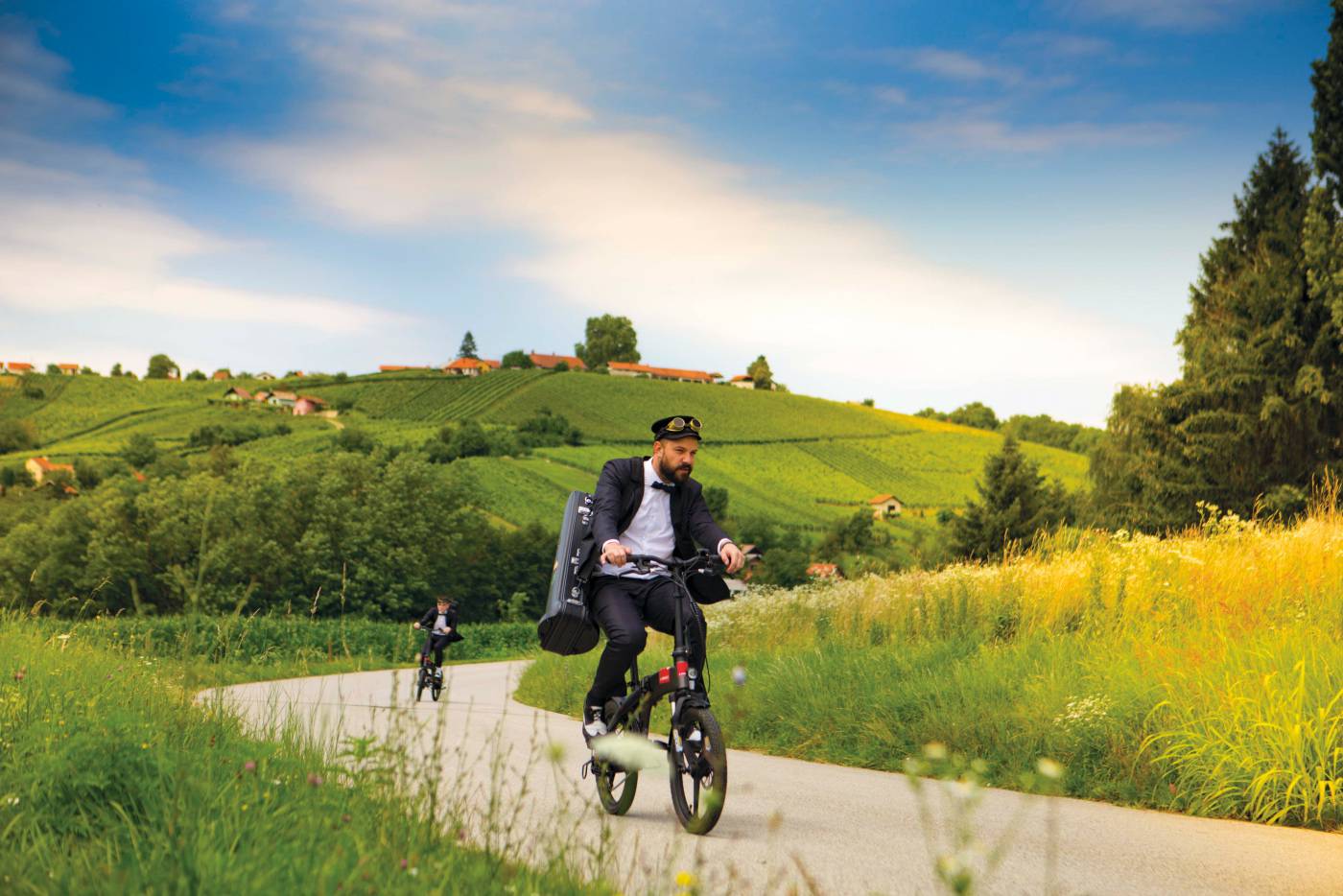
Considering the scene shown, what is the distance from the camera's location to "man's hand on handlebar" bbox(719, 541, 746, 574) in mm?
5824

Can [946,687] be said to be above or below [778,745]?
above

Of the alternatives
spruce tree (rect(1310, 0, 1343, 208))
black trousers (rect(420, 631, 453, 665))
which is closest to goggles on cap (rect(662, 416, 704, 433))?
black trousers (rect(420, 631, 453, 665))

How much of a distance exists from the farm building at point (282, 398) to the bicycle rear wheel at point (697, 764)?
113 metres

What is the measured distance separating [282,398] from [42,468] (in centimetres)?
3017

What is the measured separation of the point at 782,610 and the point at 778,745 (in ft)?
16.6

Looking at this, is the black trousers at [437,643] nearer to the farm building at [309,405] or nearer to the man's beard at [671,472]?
the man's beard at [671,472]

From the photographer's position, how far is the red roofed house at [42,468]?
83.2m

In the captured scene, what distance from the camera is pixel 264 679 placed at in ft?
69.4

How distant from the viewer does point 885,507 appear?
8338 cm

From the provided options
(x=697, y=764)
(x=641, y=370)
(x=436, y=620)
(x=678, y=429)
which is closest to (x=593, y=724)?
(x=697, y=764)

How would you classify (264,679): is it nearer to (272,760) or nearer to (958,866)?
(272,760)

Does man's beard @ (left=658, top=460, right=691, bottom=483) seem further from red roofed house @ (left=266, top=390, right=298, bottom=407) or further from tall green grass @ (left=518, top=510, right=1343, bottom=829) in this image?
red roofed house @ (left=266, top=390, right=298, bottom=407)

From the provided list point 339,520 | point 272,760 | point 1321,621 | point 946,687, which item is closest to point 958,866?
point 272,760

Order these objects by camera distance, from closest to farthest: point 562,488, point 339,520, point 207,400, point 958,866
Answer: point 958,866 < point 339,520 < point 562,488 < point 207,400
